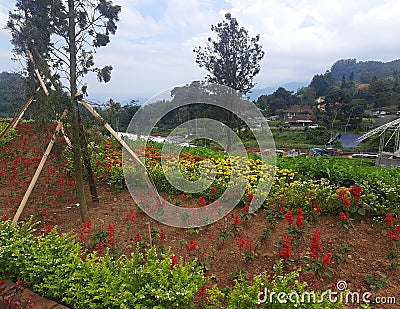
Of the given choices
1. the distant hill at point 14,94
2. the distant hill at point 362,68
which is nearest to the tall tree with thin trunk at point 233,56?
the distant hill at point 14,94

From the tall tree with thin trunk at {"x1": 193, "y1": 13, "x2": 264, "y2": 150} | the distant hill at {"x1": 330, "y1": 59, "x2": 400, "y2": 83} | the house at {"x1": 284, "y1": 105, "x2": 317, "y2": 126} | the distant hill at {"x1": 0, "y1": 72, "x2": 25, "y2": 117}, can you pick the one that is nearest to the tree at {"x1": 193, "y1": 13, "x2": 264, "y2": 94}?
the tall tree with thin trunk at {"x1": 193, "y1": 13, "x2": 264, "y2": 150}

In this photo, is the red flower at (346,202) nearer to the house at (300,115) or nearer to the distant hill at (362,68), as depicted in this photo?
the house at (300,115)

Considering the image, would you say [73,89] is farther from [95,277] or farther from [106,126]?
[95,277]

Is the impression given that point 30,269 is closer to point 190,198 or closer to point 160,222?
point 160,222

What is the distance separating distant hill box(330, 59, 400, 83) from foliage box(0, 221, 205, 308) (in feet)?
203

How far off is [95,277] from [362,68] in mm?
90410

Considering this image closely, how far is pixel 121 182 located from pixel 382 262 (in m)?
4.63

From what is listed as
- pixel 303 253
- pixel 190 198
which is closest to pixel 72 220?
pixel 190 198

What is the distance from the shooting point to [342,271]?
3449 mm

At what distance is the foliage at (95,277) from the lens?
239 centimetres

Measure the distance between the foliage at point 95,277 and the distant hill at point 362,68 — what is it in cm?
6179

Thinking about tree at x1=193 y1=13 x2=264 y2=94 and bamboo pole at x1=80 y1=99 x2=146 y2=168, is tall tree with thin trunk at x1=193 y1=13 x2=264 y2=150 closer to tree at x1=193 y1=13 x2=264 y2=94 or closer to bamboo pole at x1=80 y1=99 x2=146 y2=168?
tree at x1=193 y1=13 x2=264 y2=94

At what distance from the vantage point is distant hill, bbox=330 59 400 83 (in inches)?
2516

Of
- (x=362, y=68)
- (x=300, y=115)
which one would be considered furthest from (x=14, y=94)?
(x=362, y=68)
